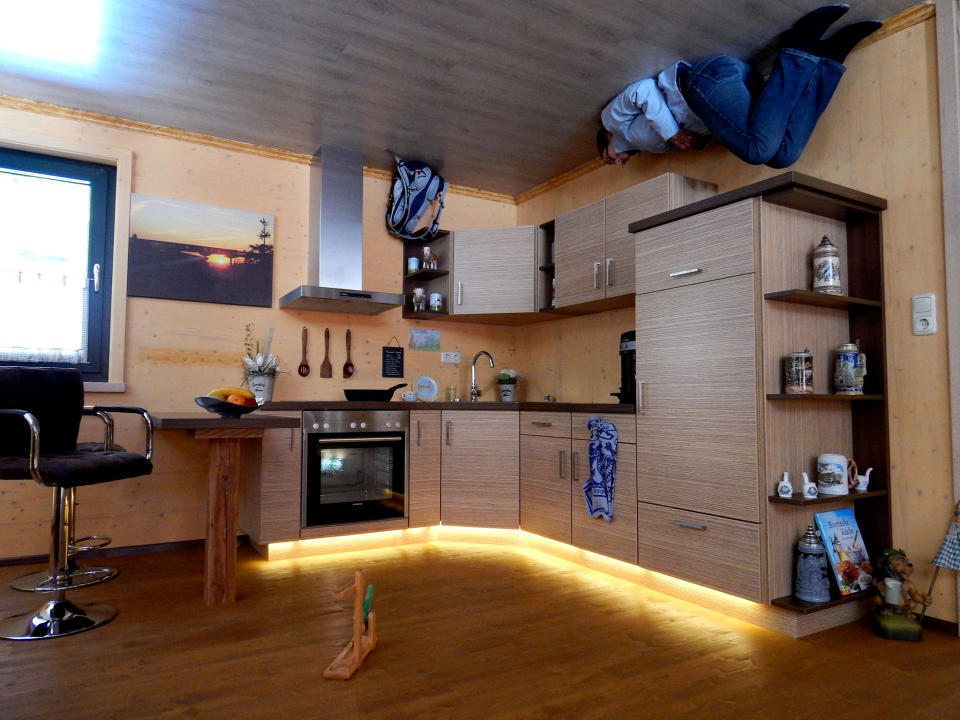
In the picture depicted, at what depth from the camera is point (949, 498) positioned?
94.6 inches

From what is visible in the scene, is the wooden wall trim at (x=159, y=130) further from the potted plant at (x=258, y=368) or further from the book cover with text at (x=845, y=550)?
the book cover with text at (x=845, y=550)

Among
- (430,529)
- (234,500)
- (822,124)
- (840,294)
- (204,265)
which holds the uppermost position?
(822,124)

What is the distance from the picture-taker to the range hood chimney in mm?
3971

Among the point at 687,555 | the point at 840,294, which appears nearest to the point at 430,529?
the point at 687,555

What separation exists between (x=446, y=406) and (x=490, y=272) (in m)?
1.01

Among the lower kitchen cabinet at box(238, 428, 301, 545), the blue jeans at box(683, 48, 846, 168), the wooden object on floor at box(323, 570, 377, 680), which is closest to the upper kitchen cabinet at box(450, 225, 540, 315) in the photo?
the lower kitchen cabinet at box(238, 428, 301, 545)

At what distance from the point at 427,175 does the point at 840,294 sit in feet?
9.14

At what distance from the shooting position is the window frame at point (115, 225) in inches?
138

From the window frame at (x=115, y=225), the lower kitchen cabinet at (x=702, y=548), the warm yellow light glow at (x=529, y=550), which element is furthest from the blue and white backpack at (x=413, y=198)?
the lower kitchen cabinet at (x=702, y=548)

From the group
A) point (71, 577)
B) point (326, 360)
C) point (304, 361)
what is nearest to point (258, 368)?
point (304, 361)

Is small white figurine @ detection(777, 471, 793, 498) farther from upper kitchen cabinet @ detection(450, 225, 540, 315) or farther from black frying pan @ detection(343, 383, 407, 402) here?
black frying pan @ detection(343, 383, 407, 402)

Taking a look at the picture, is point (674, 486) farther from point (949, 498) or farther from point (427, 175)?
point (427, 175)

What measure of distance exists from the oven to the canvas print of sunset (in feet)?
3.34

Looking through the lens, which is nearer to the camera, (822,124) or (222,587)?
(222,587)
